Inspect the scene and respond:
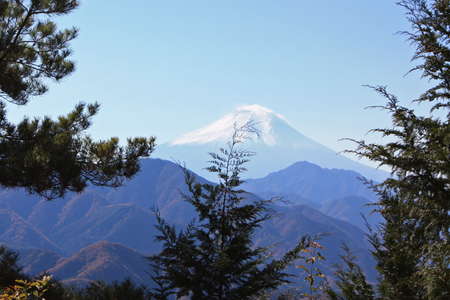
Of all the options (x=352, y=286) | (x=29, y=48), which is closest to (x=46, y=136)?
(x=29, y=48)

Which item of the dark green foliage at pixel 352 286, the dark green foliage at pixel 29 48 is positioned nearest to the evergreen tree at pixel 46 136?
the dark green foliage at pixel 29 48

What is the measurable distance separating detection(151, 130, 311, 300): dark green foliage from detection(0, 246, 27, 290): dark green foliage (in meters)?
5.69

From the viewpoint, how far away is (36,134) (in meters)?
13.8

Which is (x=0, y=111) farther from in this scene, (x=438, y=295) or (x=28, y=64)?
(x=438, y=295)

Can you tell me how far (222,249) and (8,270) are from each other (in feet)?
22.2

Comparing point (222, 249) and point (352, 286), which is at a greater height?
point (222, 249)

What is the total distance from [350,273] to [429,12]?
430cm

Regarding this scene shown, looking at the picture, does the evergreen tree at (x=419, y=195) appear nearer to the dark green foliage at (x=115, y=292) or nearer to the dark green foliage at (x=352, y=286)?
the dark green foliage at (x=352, y=286)

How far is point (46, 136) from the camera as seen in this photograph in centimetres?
1377

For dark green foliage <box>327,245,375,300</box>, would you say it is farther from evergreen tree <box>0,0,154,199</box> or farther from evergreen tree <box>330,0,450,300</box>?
evergreen tree <box>0,0,154,199</box>

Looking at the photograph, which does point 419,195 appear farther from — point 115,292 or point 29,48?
point 29,48

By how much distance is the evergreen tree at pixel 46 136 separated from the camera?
40.3 feet

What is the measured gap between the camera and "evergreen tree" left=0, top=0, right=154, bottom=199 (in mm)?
12281

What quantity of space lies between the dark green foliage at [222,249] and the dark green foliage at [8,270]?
569 cm
